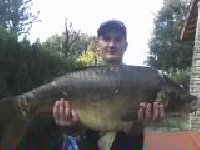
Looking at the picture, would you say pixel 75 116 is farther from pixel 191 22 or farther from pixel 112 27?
pixel 191 22

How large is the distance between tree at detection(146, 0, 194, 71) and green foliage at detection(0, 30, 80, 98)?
41877 mm

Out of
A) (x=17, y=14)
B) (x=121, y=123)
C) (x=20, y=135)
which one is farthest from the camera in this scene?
(x=17, y=14)

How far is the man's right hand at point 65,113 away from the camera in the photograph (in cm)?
397

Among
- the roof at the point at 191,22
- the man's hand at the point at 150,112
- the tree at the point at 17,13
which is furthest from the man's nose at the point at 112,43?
the tree at the point at 17,13

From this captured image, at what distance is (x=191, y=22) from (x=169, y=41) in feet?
114

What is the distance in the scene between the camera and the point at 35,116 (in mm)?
4109

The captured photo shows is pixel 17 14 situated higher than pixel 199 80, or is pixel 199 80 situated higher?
pixel 17 14

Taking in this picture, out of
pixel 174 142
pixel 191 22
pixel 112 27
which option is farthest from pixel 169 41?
pixel 112 27

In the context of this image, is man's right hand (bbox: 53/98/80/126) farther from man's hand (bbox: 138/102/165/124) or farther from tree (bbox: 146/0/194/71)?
tree (bbox: 146/0/194/71)

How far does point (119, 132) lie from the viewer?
158 inches

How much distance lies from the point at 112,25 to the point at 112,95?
55 centimetres

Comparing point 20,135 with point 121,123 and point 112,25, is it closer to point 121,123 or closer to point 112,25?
point 121,123

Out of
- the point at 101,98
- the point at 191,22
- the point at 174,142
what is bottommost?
the point at 174,142

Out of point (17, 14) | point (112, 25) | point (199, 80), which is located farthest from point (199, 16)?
point (17, 14)
